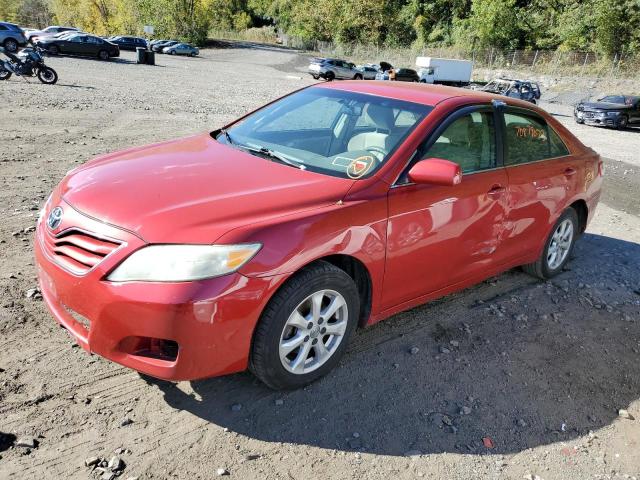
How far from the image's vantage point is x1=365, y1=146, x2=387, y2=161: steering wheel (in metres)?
3.39

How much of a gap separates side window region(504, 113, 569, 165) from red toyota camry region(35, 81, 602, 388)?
18 mm

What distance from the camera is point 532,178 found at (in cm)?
430

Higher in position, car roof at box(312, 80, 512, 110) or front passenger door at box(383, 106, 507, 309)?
car roof at box(312, 80, 512, 110)

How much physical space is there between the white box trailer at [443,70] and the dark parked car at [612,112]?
18617 mm

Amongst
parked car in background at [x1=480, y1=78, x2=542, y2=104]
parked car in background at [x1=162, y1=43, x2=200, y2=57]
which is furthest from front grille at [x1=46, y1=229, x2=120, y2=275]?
parked car in background at [x1=162, y1=43, x2=200, y2=57]

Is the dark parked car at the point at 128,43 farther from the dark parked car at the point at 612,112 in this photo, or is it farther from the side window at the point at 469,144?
the side window at the point at 469,144

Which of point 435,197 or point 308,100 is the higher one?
point 308,100

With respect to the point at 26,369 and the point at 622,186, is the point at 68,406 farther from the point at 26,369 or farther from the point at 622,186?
the point at 622,186

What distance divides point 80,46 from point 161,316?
116 feet

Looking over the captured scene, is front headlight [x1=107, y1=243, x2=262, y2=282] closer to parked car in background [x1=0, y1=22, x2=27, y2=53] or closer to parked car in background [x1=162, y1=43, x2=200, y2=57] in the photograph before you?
parked car in background [x1=0, y1=22, x2=27, y2=53]

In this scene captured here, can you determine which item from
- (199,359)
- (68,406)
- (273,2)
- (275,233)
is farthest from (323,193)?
(273,2)

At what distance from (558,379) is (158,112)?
12.2 metres

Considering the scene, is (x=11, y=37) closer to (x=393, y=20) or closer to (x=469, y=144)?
(x=469, y=144)

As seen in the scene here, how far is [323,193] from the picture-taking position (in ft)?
9.97
